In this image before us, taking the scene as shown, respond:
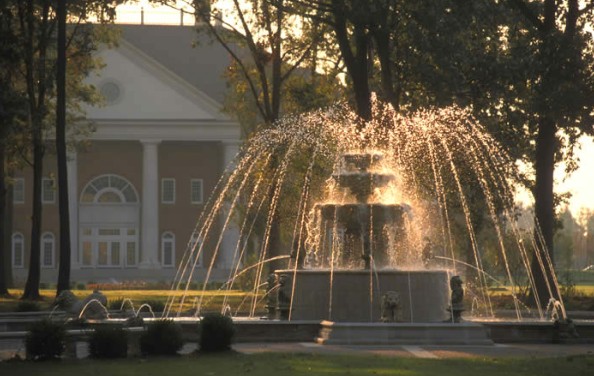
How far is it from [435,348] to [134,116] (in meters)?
64.6

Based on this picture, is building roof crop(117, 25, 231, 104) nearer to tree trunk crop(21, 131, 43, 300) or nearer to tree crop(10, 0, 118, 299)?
tree crop(10, 0, 118, 299)

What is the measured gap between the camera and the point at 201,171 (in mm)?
86875

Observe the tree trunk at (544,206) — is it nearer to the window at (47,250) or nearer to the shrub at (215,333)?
the shrub at (215,333)

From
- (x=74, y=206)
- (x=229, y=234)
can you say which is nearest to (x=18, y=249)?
(x=74, y=206)

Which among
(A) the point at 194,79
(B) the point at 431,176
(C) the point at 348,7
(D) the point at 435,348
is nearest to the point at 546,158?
(B) the point at 431,176

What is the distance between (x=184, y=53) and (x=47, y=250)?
Result: 19054 millimetres

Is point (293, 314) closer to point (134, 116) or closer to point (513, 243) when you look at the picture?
point (513, 243)

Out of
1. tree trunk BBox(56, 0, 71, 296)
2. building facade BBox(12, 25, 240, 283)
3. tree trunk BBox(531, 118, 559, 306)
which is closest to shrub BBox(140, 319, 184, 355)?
tree trunk BBox(531, 118, 559, 306)

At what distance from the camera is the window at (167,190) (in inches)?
3408

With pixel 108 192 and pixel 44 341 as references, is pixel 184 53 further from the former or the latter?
pixel 44 341

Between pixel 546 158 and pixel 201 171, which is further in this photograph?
pixel 201 171

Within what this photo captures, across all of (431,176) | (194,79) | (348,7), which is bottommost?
(431,176)

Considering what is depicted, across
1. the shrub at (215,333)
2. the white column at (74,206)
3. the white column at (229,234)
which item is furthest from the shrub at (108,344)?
the white column at (229,234)

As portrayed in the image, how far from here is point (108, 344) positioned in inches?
792
